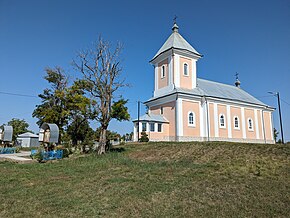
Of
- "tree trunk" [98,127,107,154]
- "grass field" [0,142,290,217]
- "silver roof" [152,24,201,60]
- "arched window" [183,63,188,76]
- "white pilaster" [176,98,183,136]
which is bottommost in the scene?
"grass field" [0,142,290,217]

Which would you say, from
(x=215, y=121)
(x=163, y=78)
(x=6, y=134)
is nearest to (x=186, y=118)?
(x=215, y=121)

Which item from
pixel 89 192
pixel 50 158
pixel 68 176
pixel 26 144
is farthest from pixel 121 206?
pixel 26 144

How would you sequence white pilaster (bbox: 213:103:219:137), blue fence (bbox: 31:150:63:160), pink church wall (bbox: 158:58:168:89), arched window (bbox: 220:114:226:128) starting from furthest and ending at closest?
pink church wall (bbox: 158:58:168:89) < arched window (bbox: 220:114:226:128) < white pilaster (bbox: 213:103:219:137) < blue fence (bbox: 31:150:63:160)

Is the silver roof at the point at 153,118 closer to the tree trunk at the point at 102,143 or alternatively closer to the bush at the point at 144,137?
the bush at the point at 144,137

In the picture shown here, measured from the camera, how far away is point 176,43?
28.5m

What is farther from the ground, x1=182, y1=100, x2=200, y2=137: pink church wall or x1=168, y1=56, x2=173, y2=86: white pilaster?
x1=168, y1=56, x2=173, y2=86: white pilaster

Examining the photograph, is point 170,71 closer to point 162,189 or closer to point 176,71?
point 176,71

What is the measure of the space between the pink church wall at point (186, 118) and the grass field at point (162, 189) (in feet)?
44.4

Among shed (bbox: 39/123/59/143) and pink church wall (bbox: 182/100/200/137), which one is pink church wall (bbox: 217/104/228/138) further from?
shed (bbox: 39/123/59/143)

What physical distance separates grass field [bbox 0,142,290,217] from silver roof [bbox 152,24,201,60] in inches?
760

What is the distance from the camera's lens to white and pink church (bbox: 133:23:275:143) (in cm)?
2552

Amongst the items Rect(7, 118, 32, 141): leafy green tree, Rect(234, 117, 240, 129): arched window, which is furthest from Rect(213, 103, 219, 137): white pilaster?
Rect(7, 118, 32, 141): leafy green tree

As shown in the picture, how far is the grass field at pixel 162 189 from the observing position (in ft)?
18.3

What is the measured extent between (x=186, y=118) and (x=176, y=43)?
9.75 metres
